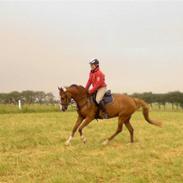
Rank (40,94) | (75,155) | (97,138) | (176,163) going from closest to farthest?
(176,163), (75,155), (97,138), (40,94)

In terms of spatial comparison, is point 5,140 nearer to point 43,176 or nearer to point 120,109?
point 120,109

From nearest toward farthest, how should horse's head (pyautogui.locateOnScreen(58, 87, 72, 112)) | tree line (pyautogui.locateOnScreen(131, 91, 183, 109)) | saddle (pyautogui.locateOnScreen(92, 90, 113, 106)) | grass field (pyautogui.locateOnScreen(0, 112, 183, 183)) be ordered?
grass field (pyautogui.locateOnScreen(0, 112, 183, 183)) < horse's head (pyautogui.locateOnScreen(58, 87, 72, 112)) < saddle (pyautogui.locateOnScreen(92, 90, 113, 106)) < tree line (pyautogui.locateOnScreen(131, 91, 183, 109))

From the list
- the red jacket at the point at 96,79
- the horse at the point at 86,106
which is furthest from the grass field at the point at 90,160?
the red jacket at the point at 96,79

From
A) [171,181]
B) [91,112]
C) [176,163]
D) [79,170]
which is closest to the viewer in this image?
[171,181]

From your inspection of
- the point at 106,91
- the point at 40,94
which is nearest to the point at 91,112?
the point at 106,91

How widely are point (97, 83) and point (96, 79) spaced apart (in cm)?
13

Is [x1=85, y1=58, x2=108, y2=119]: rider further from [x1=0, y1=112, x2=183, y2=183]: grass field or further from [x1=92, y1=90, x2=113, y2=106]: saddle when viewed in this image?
[x1=0, y1=112, x2=183, y2=183]: grass field

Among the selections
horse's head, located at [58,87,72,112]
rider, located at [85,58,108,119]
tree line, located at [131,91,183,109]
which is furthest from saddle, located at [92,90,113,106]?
tree line, located at [131,91,183,109]

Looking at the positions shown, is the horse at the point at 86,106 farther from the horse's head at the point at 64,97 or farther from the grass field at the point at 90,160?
the grass field at the point at 90,160

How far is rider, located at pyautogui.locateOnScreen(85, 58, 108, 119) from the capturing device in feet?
48.5

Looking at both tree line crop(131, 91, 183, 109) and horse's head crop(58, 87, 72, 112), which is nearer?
horse's head crop(58, 87, 72, 112)

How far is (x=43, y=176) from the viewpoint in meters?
9.47

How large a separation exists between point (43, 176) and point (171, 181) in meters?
2.63

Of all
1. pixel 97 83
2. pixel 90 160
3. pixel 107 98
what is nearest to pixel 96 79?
pixel 97 83
